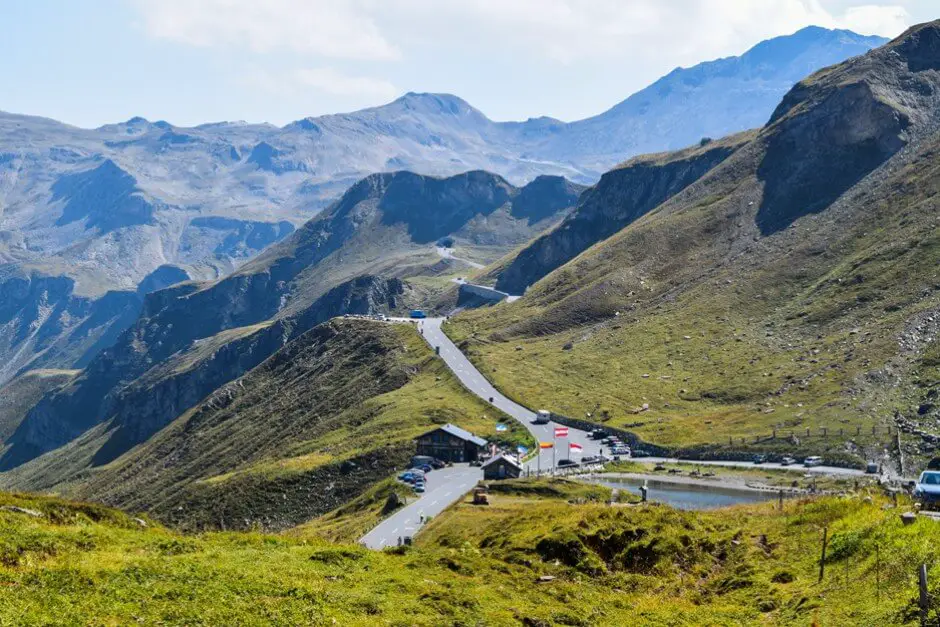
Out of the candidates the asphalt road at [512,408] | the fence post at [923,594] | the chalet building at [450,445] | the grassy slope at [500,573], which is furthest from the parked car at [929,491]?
the chalet building at [450,445]

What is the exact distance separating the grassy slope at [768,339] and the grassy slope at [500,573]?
228ft

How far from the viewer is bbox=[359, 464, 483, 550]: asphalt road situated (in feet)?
210

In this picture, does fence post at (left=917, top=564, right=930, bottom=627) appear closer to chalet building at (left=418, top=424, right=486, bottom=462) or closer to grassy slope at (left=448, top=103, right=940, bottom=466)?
grassy slope at (left=448, top=103, right=940, bottom=466)

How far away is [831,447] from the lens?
100250 mm

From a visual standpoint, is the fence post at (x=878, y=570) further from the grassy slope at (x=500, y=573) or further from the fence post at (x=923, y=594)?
the fence post at (x=923, y=594)

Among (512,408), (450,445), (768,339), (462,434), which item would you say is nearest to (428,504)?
(450,445)

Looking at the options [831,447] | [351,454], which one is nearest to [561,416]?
[351,454]

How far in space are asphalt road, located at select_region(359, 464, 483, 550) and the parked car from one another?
Result: 32.2 meters

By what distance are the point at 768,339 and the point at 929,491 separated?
12137cm

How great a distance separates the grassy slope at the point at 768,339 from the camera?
117812mm

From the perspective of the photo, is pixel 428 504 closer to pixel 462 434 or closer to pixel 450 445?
pixel 450 445

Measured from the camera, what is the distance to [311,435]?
→ 14788 centimetres

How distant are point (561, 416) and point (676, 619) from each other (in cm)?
10600

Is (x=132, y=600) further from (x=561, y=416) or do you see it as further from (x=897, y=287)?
(x=897, y=287)
